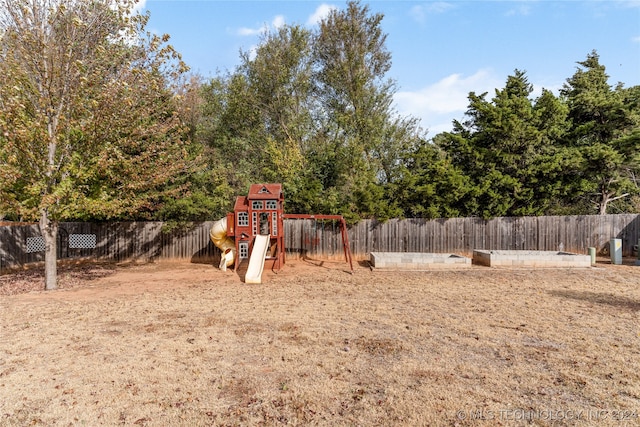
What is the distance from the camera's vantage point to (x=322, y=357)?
4.47m

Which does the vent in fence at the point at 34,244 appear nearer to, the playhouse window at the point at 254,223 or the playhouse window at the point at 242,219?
the playhouse window at the point at 242,219

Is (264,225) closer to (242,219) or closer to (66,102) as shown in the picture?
(242,219)

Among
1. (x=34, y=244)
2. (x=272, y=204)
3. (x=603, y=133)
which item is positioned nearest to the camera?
(x=272, y=204)

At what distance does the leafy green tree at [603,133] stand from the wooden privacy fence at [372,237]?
2.32 m

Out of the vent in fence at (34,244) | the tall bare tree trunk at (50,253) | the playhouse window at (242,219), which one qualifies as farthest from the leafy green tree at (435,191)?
the vent in fence at (34,244)

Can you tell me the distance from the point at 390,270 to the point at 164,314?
7583mm

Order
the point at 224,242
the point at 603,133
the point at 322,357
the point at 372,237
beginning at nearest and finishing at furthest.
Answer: the point at 322,357 < the point at 224,242 < the point at 372,237 < the point at 603,133

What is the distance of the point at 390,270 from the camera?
12125 mm

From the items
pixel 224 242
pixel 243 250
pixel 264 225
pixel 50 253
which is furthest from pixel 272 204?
pixel 50 253

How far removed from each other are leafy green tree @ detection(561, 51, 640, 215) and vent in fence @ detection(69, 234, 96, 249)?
69.8 feet

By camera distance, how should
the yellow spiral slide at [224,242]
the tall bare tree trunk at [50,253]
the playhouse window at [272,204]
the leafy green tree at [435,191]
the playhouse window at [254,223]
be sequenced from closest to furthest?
1. the tall bare tree trunk at [50,253]
2. the playhouse window at [254,223]
3. the playhouse window at [272,204]
4. the yellow spiral slide at [224,242]
5. the leafy green tree at [435,191]

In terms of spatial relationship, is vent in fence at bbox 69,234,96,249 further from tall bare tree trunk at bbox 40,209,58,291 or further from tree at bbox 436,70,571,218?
tree at bbox 436,70,571,218

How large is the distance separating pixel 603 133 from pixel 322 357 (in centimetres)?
1956

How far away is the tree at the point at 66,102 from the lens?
8094 mm
